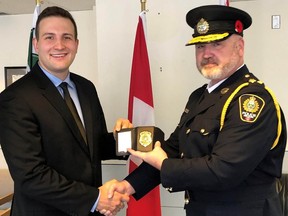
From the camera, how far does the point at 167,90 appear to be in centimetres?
241

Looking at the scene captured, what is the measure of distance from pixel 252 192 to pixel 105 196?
0.64m

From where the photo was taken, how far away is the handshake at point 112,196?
147cm

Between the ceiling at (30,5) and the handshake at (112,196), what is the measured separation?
202cm

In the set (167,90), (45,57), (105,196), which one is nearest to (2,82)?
(167,90)

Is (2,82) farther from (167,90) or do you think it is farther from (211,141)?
(211,141)

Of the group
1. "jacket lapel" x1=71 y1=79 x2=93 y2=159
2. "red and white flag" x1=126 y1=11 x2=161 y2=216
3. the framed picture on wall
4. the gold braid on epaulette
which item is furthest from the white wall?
the framed picture on wall

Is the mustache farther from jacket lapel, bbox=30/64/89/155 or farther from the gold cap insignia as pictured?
jacket lapel, bbox=30/64/89/155

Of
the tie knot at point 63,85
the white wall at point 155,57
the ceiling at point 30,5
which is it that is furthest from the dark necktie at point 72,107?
the ceiling at point 30,5

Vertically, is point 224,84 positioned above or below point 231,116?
above

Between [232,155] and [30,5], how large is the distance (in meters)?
2.75

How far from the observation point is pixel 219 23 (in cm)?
133

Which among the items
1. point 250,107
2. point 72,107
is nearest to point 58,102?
point 72,107

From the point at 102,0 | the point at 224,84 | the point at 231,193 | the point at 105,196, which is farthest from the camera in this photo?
the point at 102,0

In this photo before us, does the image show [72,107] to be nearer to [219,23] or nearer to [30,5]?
[219,23]
